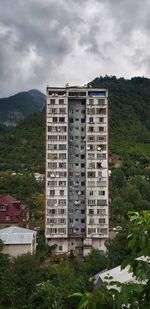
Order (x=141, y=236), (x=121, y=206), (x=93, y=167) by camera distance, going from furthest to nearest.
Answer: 1. (x=121, y=206)
2. (x=93, y=167)
3. (x=141, y=236)

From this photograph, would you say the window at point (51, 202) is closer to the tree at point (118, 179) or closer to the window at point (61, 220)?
the window at point (61, 220)

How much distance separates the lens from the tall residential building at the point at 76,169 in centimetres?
3738

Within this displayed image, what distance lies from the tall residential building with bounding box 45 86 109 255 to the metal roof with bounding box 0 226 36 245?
371 cm

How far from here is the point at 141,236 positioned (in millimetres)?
3822

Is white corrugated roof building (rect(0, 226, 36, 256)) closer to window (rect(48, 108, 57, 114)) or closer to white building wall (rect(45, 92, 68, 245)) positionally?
white building wall (rect(45, 92, 68, 245))

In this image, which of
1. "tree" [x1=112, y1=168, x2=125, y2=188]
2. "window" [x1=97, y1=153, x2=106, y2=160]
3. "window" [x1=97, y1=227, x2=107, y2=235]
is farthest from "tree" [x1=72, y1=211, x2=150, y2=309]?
"tree" [x1=112, y1=168, x2=125, y2=188]

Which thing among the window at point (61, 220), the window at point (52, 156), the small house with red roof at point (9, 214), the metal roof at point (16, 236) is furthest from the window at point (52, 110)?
the metal roof at point (16, 236)

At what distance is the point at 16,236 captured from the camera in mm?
32844

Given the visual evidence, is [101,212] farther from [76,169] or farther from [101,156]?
[101,156]

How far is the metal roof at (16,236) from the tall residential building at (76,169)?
12.2ft

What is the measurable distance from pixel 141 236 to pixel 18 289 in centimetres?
1978

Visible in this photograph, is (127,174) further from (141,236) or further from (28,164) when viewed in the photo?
(141,236)

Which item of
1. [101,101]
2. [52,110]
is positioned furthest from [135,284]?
[101,101]

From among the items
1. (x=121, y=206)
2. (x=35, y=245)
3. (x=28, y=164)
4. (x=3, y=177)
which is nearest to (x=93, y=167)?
(x=35, y=245)
